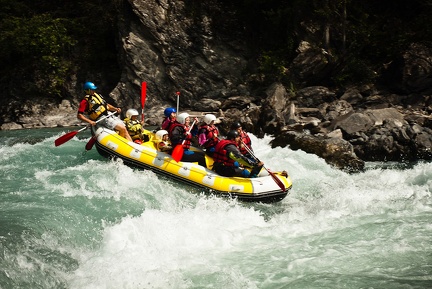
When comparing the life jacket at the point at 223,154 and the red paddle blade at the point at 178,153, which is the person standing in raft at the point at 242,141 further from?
the red paddle blade at the point at 178,153

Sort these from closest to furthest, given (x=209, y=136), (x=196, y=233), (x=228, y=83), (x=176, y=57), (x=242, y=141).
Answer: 1. (x=196, y=233)
2. (x=242, y=141)
3. (x=209, y=136)
4. (x=228, y=83)
5. (x=176, y=57)

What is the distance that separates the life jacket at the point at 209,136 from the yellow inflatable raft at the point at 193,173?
25 cm

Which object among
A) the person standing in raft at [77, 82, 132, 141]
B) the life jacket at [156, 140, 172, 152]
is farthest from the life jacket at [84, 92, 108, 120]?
the life jacket at [156, 140, 172, 152]

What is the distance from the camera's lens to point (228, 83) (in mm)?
16484

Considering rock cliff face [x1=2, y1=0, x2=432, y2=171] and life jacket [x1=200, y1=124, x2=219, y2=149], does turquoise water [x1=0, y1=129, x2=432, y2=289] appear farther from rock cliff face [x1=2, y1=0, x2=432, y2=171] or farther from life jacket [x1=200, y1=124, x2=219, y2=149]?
rock cliff face [x1=2, y1=0, x2=432, y2=171]

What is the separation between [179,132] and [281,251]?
3.26m

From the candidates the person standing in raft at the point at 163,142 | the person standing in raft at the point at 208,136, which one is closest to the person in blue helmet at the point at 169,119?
the person standing in raft at the point at 163,142

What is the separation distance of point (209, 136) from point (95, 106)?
2438 mm

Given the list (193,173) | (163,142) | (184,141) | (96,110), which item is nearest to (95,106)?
(96,110)

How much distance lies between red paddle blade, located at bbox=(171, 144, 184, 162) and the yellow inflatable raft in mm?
87

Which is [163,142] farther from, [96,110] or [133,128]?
[96,110]

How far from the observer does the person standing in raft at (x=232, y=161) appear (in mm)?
7371

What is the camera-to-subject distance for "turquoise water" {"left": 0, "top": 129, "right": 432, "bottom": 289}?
4.63 m

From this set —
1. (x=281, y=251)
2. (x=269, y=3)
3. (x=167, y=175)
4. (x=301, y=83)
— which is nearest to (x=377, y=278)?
(x=281, y=251)
